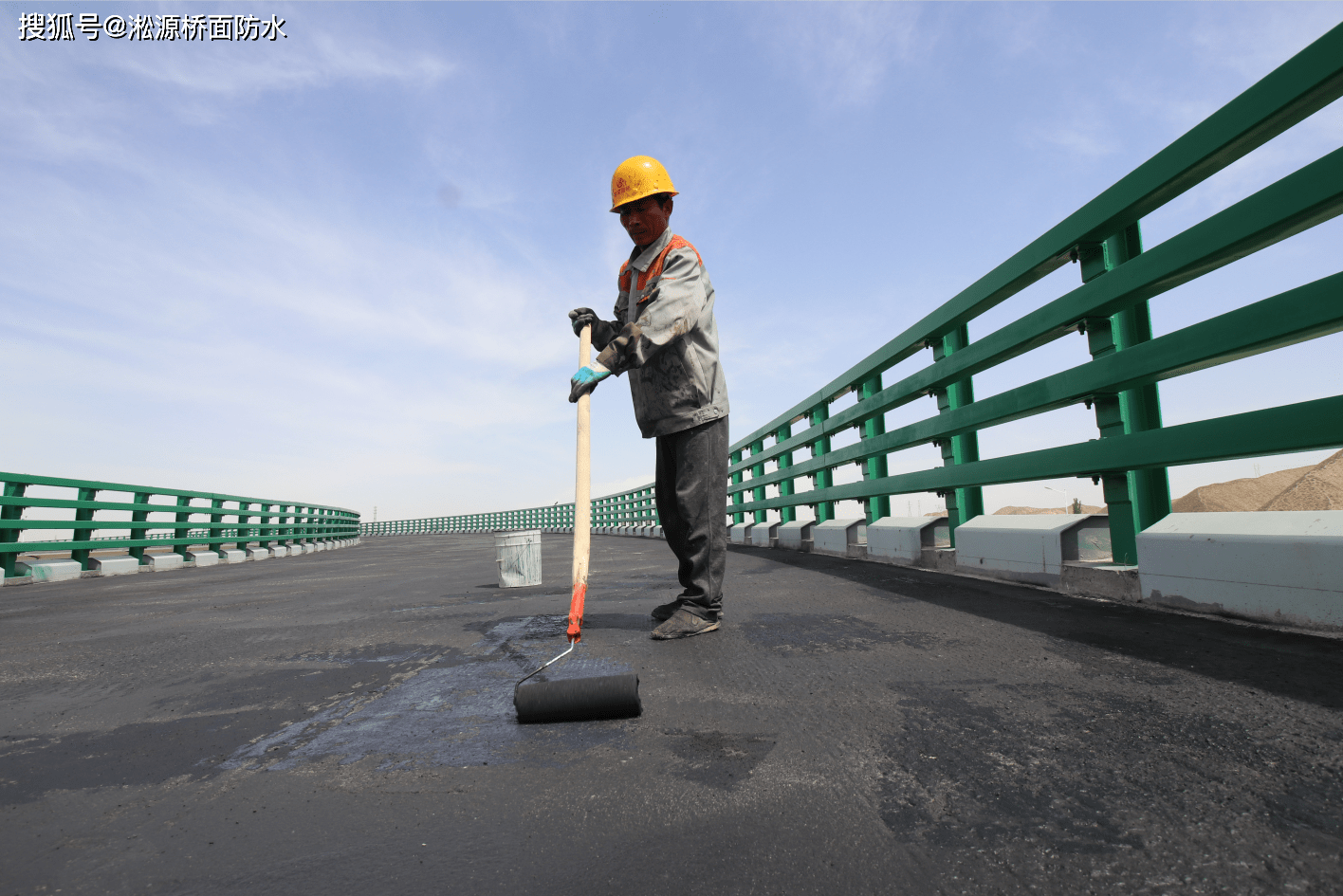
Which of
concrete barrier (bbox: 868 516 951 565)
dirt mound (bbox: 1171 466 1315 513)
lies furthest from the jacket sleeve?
dirt mound (bbox: 1171 466 1315 513)

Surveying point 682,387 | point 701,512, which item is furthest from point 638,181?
point 701,512

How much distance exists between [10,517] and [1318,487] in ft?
92.9

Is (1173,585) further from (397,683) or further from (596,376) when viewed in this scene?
(397,683)

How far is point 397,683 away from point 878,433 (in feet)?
15.7

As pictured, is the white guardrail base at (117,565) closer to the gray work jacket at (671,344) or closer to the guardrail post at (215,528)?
the guardrail post at (215,528)

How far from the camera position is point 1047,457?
11.7 feet

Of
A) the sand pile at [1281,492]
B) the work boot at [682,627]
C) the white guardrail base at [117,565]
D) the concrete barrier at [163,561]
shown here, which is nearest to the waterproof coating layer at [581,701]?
the work boot at [682,627]

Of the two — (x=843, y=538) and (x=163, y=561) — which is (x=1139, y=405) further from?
(x=163, y=561)

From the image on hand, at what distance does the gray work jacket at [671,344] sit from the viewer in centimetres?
273

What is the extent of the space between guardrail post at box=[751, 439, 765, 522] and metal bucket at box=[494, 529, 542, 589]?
496 cm

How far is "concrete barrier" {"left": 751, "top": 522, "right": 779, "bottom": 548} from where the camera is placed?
888 cm

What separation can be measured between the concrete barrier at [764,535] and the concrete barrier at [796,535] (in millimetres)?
120

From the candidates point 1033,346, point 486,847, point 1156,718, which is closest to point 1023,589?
point 1033,346

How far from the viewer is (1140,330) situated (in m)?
3.16
